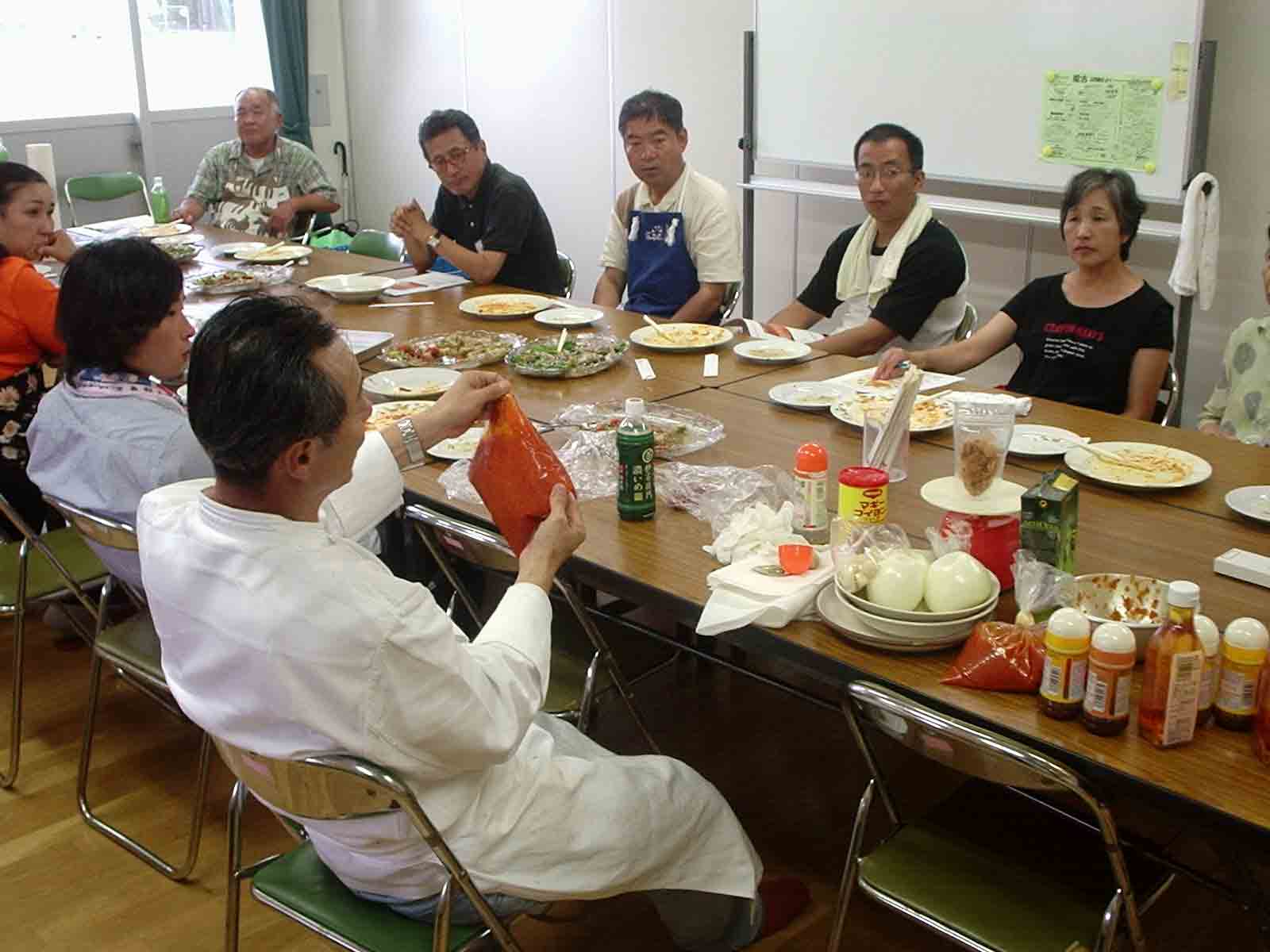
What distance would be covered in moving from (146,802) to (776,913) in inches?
54.8

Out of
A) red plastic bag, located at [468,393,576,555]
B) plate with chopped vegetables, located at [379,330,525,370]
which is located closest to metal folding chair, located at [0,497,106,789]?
plate with chopped vegetables, located at [379,330,525,370]

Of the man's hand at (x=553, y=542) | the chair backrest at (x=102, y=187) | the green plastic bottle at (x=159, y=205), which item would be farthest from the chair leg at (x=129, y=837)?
the chair backrest at (x=102, y=187)

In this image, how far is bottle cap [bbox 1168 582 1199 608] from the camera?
142 cm

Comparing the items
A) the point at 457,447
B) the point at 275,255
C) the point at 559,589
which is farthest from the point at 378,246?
the point at 559,589

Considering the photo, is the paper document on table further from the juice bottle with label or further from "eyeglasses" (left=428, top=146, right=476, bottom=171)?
the juice bottle with label

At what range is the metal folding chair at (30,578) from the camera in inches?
103

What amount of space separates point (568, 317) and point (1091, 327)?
55.1 inches

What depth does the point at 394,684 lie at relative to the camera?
141 cm

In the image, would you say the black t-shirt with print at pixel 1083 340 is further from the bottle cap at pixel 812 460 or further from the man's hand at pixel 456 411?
the man's hand at pixel 456 411

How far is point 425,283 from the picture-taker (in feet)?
13.6

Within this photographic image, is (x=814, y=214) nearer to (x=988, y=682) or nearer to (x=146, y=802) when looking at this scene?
(x=146, y=802)

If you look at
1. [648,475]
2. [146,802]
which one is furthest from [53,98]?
[648,475]

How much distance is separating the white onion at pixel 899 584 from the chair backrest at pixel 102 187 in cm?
523

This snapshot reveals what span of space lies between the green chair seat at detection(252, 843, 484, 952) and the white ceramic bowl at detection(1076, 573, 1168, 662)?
0.93m
